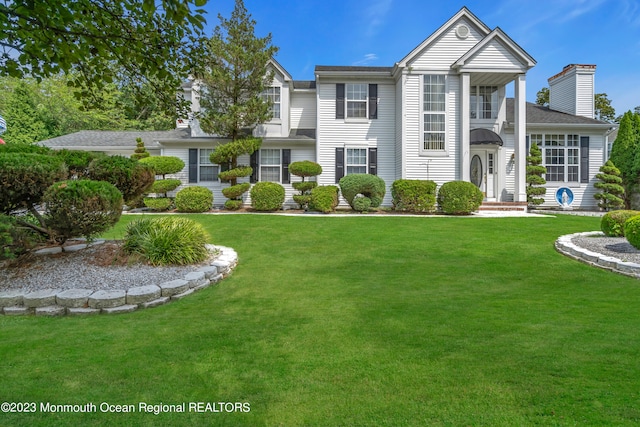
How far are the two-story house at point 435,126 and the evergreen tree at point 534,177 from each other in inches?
33.7

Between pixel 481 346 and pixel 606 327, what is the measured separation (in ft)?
5.08

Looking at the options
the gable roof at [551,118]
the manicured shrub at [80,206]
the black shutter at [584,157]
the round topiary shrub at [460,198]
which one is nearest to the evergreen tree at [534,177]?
the gable roof at [551,118]

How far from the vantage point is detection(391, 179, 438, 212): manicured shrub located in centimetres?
1481

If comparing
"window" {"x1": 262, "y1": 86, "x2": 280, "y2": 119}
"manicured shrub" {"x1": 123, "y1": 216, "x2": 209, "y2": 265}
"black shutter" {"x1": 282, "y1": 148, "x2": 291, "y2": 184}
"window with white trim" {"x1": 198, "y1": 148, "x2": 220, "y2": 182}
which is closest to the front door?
"black shutter" {"x1": 282, "y1": 148, "x2": 291, "y2": 184}

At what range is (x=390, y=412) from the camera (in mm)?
2426

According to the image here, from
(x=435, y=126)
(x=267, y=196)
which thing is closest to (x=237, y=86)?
(x=267, y=196)

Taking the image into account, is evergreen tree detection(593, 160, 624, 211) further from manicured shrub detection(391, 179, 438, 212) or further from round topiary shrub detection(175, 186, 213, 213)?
round topiary shrub detection(175, 186, 213, 213)

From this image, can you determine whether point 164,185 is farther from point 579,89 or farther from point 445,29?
point 579,89

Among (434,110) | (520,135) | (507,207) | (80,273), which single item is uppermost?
(434,110)

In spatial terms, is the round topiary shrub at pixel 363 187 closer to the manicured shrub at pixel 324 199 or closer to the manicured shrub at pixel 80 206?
the manicured shrub at pixel 324 199

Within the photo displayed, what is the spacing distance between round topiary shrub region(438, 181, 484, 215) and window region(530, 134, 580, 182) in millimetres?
6496

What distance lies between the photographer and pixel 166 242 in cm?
666

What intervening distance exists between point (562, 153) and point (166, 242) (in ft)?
62.6

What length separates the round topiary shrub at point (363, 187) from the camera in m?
15.0
